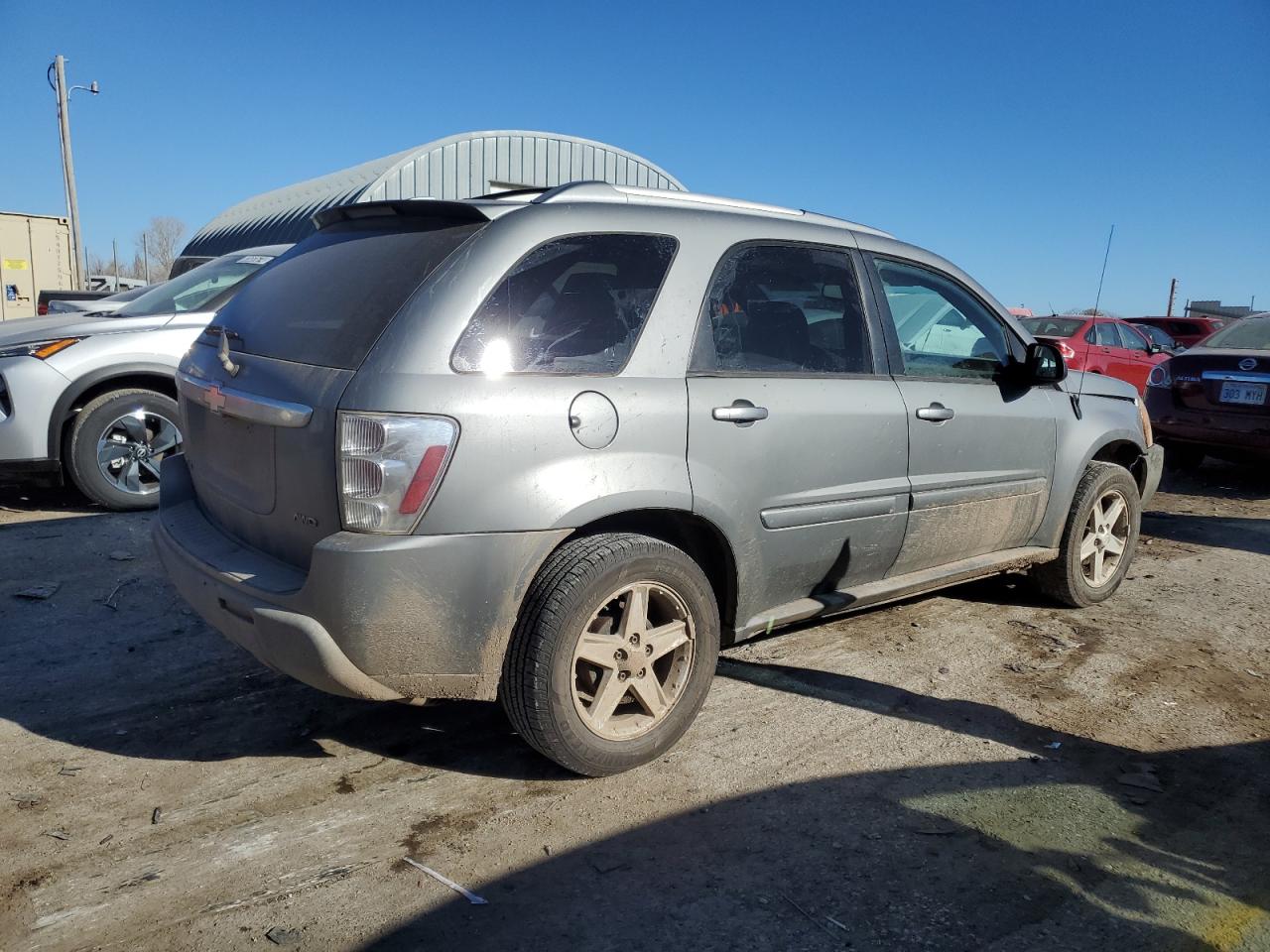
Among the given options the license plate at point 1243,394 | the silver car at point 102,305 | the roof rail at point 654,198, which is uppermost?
the roof rail at point 654,198

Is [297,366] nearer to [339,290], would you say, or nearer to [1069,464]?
[339,290]

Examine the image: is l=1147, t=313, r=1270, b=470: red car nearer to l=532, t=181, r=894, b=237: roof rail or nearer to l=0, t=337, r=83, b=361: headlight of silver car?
l=532, t=181, r=894, b=237: roof rail

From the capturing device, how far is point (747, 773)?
313 centimetres

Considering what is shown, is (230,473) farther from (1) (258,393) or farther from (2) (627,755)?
(2) (627,755)

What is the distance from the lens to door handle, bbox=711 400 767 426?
3186mm

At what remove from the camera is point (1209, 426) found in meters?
8.27

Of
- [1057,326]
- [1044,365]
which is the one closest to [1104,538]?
[1044,365]

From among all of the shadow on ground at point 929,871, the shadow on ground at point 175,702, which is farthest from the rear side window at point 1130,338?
the shadow on ground at point 175,702

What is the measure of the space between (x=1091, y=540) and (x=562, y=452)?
340cm

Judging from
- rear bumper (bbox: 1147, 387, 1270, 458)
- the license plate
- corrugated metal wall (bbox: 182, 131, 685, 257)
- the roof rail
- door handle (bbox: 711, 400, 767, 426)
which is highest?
corrugated metal wall (bbox: 182, 131, 685, 257)

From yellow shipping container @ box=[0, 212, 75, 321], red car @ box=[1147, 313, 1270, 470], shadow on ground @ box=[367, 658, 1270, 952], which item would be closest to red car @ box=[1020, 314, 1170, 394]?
red car @ box=[1147, 313, 1270, 470]

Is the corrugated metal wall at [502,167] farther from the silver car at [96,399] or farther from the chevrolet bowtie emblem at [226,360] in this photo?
the chevrolet bowtie emblem at [226,360]

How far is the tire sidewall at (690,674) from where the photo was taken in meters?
2.83

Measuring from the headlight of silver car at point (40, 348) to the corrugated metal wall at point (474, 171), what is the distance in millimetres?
12487
